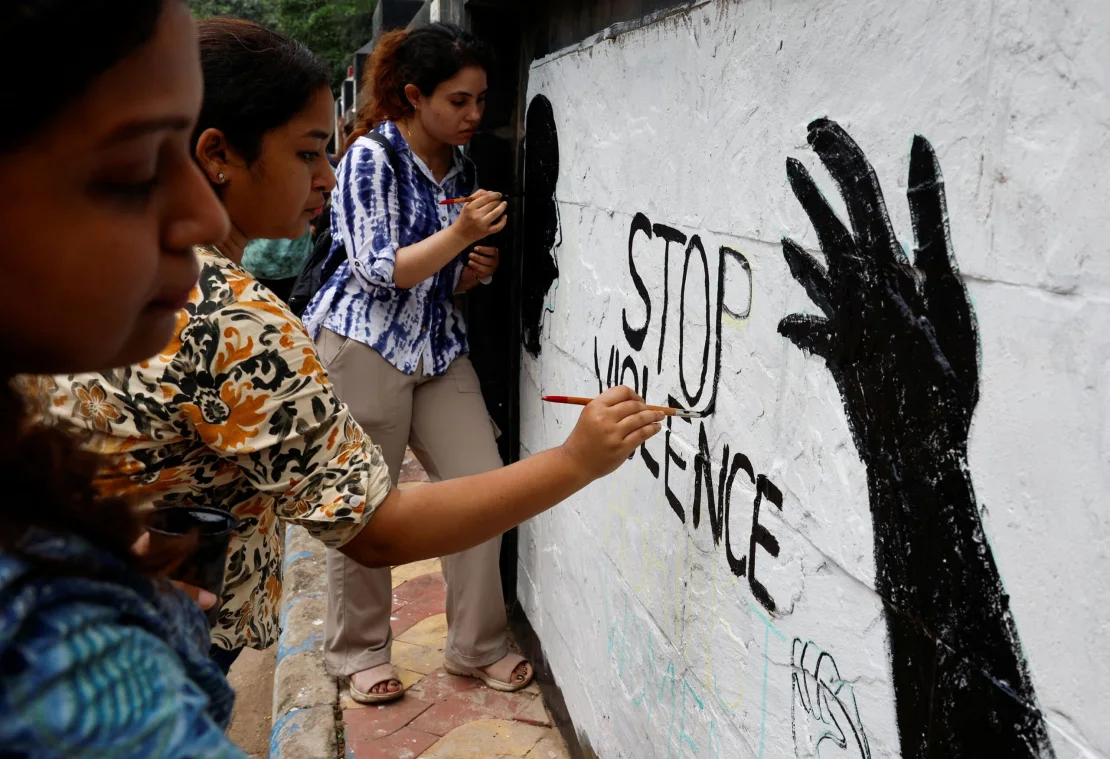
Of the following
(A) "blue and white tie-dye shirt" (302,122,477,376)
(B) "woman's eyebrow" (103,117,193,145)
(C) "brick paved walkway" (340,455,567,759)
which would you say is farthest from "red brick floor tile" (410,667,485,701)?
(B) "woman's eyebrow" (103,117,193,145)

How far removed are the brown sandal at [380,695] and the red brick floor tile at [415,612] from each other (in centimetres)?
44

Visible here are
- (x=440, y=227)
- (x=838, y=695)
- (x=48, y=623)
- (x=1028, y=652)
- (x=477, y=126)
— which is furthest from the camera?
(x=477, y=126)

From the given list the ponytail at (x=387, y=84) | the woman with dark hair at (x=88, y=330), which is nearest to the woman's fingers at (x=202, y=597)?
the woman with dark hair at (x=88, y=330)

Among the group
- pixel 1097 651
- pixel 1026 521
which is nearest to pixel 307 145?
pixel 1026 521

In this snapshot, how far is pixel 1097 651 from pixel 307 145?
1487mm

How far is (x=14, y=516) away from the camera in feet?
2.17

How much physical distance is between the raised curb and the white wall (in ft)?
2.85

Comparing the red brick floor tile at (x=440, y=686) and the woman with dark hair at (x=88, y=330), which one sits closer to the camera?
the woman with dark hair at (x=88, y=330)

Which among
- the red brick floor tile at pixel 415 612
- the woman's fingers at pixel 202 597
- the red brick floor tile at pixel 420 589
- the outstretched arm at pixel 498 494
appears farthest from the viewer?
the red brick floor tile at pixel 420 589

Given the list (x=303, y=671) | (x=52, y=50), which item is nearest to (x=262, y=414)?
(x=52, y=50)

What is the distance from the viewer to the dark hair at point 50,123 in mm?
605

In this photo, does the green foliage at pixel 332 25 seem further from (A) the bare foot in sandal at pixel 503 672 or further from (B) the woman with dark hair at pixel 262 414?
(B) the woman with dark hair at pixel 262 414

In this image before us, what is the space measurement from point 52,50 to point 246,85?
1.17 m

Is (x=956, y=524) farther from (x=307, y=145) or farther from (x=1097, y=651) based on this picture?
(x=307, y=145)
